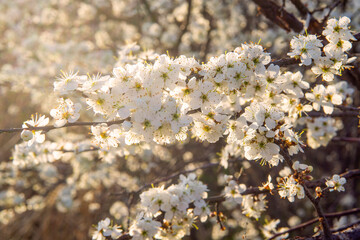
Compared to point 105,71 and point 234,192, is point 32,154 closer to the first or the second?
point 234,192

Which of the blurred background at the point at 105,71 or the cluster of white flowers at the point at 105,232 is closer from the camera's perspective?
the cluster of white flowers at the point at 105,232

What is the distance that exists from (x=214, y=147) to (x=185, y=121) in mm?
2245

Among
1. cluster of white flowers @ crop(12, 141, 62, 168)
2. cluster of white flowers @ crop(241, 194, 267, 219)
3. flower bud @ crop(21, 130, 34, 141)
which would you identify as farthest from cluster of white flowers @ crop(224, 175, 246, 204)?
cluster of white flowers @ crop(12, 141, 62, 168)

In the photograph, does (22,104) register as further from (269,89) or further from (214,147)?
(269,89)

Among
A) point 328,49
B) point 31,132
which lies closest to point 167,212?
point 31,132

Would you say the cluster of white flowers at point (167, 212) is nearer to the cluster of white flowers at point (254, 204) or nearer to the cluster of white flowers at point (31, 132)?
the cluster of white flowers at point (254, 204)

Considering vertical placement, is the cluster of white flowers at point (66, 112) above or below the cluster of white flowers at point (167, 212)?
above

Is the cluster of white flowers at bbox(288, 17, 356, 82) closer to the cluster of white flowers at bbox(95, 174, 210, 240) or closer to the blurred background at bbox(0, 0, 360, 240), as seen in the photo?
the cluster of white flowers at bbox(95, 174, 210, 240)

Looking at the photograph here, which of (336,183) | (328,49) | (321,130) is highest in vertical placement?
(328,49)

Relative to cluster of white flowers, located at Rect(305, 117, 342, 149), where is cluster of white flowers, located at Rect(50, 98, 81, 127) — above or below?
above

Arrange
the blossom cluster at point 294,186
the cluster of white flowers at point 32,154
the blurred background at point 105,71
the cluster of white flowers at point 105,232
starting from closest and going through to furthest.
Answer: the blossom cluster at point 294,186 < the cluster of white flowers at point 105,232 < the cluster of white flowers at point 32,154 < the blurred background at point 105,71

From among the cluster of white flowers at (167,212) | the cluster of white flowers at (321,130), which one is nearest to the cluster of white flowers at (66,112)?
the cluster of white flowers at (167,212)

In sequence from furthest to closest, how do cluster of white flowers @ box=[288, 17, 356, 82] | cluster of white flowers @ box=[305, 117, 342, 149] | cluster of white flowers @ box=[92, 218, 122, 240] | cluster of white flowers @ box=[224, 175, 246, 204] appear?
cluster of white flowers @ box=[305, 117, 342, 149], cluster of white flowers @ box=[224, 175, 246, 204], cluster of white flowers @ box=[92, 218, 122, 240], cluster of white flowers @ box=[288, 17, 356, 82]

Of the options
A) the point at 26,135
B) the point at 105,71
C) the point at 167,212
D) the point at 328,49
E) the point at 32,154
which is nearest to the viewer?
the point at 26,135
